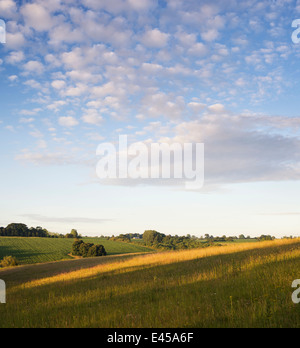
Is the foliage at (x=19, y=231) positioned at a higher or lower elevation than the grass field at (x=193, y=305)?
lower

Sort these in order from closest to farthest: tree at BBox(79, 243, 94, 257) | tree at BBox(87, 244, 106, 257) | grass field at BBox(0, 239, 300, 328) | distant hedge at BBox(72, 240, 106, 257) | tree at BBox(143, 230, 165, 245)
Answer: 1. grass field at BBox(0, 239, 300, 328)
2. tree at BBox(87, 244, 106, 257)
3. distant hedge at BBox(72, 240, 106, 257)
4. tree at BBox(79, 243, 94, 257)
5. tree at BBox(143, 230, 165, 245)

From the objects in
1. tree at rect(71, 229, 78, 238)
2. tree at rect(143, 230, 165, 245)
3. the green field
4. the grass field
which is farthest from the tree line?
the grass field

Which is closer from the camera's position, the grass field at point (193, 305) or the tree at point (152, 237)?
the grass field at point (193, 305)

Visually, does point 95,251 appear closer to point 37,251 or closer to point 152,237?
point 37,251

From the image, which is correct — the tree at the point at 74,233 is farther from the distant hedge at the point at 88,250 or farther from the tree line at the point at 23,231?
→ the distant hedge at the point at 88,250

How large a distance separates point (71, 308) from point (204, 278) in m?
5.24

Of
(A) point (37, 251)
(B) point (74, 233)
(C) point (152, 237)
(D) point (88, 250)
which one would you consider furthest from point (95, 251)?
(B) point (74, 233)

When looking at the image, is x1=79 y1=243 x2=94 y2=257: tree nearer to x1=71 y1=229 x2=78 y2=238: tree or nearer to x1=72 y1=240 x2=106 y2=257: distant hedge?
x1=72 y1=240 x2=106 y2=257: distant hedge

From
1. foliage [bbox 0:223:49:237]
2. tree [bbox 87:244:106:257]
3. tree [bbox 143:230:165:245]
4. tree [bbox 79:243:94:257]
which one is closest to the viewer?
tree [bbox 87:244:106:257]

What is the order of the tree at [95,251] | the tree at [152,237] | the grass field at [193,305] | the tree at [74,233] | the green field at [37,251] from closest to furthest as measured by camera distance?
the grass field at [193,305] → the green field at [37,251] → the tree at [95,251] → the tree at [152,237] → the tree at [74,233]

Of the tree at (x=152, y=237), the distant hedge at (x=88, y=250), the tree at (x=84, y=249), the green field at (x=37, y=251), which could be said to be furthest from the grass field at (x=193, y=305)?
the tree at (x=152, y=237)

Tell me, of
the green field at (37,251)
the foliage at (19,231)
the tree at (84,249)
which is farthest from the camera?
the foliage at (19,231)

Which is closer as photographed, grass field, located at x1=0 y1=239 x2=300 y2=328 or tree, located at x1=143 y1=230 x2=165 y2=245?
Result: grass field, located at x1=0 y1=239 x2=300 y2=328

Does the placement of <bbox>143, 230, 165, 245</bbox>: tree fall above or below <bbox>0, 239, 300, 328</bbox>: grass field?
→ below
